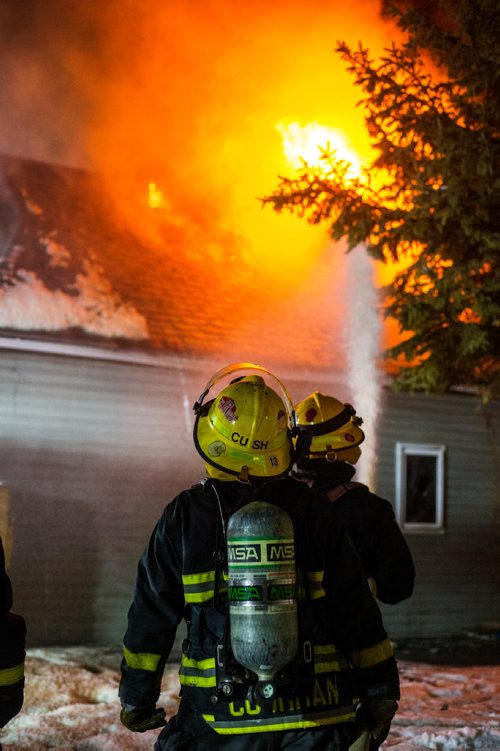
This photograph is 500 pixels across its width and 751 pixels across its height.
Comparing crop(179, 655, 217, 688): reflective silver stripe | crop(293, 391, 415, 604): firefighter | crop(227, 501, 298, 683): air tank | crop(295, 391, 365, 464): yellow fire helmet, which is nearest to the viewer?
crop(227, 501, 298, 683): air tank

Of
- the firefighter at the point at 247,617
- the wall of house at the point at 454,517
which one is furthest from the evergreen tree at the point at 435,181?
the firefighter at the point at 247,617

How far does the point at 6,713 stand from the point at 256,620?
2.45 ft

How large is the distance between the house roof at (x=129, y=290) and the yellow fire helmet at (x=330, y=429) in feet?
15.5

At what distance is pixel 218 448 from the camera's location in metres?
2.58

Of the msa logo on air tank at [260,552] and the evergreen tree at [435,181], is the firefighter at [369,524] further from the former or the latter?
the evergreen tree at [435,181]

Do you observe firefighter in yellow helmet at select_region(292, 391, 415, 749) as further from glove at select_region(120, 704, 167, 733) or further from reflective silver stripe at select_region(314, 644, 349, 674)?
glove at select_region(120, 704, 167, 733)

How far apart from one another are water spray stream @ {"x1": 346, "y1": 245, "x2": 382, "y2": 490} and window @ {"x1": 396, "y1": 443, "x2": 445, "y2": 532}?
45 centimetres

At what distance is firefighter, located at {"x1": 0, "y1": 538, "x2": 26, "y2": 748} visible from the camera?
7.19 ft

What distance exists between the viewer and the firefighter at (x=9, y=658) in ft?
7.19

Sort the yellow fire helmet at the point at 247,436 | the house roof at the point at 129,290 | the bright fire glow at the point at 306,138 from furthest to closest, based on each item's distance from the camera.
→ the bright fire glow at the point at 306,138 → the house roof at the point at 129,290 → the yellow fire helmet at the point at 247,436

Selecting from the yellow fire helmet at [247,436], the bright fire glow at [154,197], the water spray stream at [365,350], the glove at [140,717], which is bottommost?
the glove at [140,717]

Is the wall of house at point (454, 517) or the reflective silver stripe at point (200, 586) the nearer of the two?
the reflective silver stripe at point (200, 586)

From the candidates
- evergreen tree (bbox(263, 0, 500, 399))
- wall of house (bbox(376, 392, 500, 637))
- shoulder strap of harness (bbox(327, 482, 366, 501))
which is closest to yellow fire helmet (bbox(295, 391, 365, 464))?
shoulder strap of harness (bbox(327, 482, 366, 501))

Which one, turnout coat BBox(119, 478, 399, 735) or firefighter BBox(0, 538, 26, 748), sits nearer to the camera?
firefighter BBox(0, 538, 26, 748)
